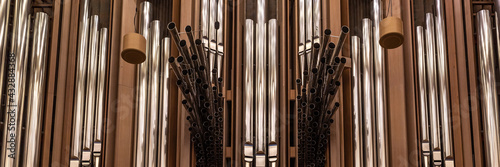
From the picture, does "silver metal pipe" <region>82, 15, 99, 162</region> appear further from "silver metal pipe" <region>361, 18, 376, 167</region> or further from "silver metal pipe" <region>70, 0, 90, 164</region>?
"silver metal pipe" <region>361, 18, 376, 167</region>

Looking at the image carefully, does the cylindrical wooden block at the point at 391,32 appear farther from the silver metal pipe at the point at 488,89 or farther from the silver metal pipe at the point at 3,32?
the silver metal pipe at the point at 3,32

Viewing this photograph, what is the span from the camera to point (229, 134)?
555 centimetres

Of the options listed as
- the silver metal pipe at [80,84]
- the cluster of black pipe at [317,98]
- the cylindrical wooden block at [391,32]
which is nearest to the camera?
the cylindrical wooden block at [391,32]

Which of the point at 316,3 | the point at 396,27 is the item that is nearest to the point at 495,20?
the point at 316,3

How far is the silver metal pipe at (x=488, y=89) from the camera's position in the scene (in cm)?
532

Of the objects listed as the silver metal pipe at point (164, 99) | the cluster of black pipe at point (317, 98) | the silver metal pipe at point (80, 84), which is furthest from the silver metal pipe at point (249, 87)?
the silver metal pipe at point (80, 84)

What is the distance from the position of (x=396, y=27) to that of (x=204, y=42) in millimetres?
1628

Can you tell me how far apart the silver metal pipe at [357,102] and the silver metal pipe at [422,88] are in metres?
0.44

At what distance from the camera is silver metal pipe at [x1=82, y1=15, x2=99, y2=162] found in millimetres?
5396

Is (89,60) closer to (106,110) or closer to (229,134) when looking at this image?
(106,110)

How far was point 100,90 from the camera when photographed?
Result: 18.4 ft

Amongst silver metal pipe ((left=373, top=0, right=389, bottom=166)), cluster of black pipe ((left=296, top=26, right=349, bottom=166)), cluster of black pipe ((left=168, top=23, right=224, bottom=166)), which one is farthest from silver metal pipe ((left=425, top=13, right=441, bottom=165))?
cluster of black pipe ((left=168, top=23, right=224, bottom=166))

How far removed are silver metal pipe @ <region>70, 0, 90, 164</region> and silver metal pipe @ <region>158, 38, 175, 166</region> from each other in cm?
59

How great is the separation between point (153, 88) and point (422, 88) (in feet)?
6.36
